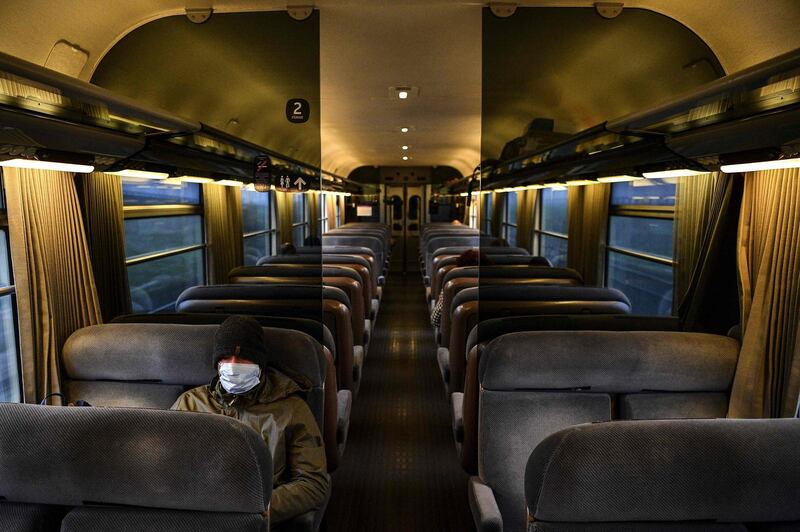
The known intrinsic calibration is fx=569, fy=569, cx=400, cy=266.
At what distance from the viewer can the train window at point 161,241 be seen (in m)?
4.12

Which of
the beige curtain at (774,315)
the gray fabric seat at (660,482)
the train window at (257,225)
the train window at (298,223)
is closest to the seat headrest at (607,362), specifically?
the beige curtain at (774,315)

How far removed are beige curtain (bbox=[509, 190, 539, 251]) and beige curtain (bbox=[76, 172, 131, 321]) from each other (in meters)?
5.13

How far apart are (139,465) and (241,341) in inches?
40.4

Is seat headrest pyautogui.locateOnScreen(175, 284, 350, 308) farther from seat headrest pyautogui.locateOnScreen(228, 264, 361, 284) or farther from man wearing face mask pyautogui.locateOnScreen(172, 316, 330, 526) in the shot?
man wearing face mask pyautogui.locateOnScreen(172, 316, 330, 526)

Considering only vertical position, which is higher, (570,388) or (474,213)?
(474,213)

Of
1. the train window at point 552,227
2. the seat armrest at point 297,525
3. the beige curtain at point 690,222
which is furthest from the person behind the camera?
the train window at point 552,227

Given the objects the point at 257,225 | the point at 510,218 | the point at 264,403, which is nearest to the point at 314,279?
the point at 257,225

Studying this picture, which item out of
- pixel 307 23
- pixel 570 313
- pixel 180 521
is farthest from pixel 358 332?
pixel 180 521

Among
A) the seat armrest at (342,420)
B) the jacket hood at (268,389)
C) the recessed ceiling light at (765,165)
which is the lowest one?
the seat armrest at (342,420)

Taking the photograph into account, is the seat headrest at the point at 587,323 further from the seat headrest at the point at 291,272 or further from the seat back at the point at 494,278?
the seat headrest at the point at 291,272

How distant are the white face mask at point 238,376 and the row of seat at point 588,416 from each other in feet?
3.47

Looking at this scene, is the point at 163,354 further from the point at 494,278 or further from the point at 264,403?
the point at 494,278

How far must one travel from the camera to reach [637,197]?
458 cm

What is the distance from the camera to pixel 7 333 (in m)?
3.13
